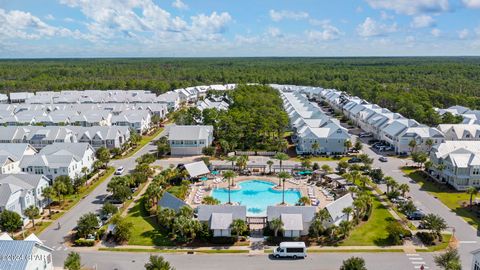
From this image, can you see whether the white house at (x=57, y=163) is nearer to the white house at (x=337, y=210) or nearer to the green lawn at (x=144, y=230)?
the green lawn at (x=144, y=230)

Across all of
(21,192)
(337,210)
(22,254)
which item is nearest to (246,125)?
(337,210)

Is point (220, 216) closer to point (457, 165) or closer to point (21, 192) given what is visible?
point (21, 192)

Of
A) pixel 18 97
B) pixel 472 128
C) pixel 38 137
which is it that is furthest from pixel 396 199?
pixel 18 97

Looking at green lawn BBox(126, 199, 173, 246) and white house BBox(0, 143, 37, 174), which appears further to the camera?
white house BBox(0, 143, 37, 174)

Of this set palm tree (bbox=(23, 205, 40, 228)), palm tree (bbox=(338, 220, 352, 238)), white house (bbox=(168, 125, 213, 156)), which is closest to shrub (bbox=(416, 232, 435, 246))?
palm tree (bbox=(338, 220, 352, 238))

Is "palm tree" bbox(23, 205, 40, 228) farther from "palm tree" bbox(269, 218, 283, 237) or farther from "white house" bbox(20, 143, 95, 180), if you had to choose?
"palm tree" bbox(269, 218, 283, 237)

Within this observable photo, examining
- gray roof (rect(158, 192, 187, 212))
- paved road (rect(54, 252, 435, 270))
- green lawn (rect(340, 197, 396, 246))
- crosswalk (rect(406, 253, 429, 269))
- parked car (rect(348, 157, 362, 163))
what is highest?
parked car (rect(348, 157, 362, 163))
